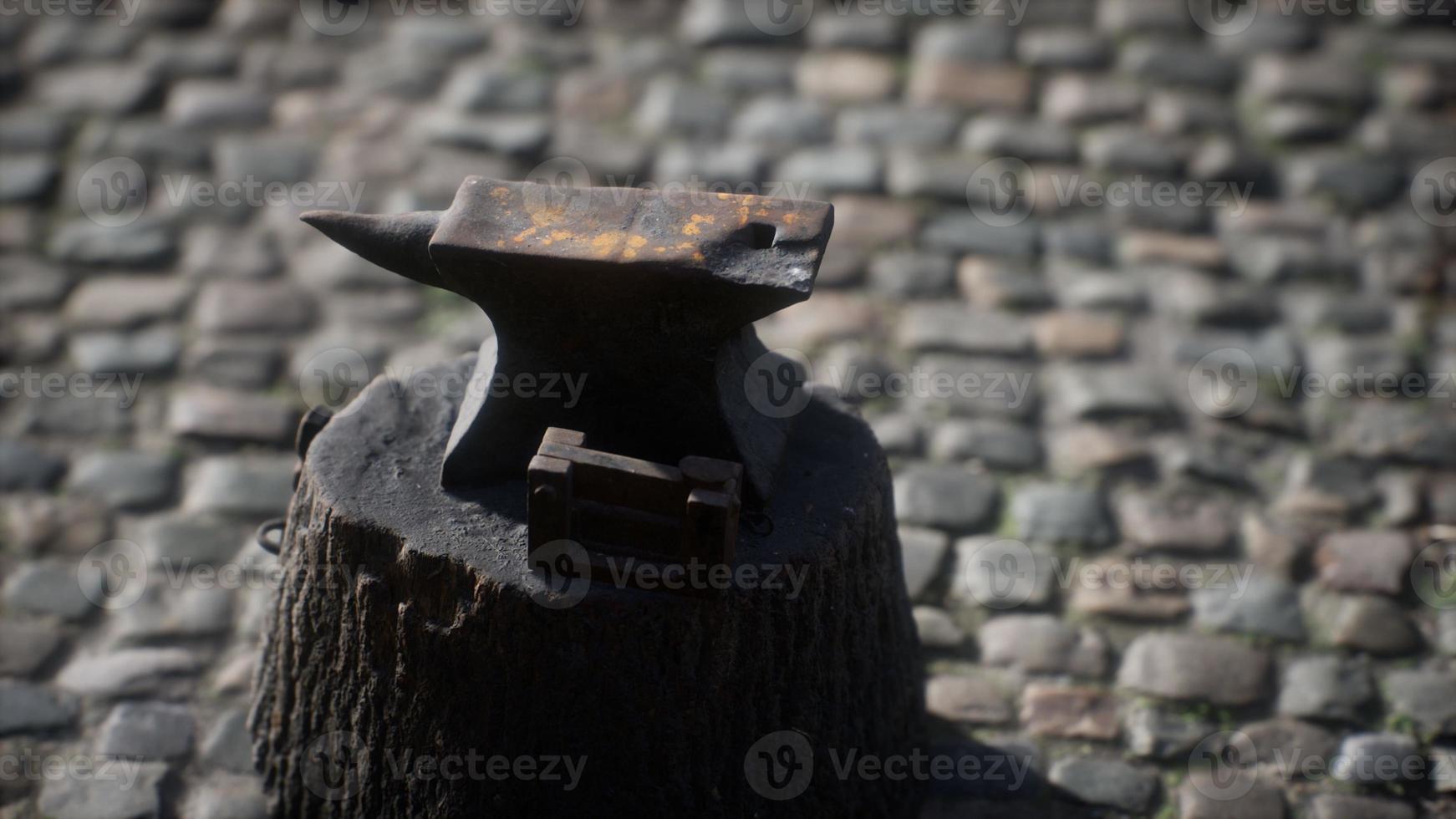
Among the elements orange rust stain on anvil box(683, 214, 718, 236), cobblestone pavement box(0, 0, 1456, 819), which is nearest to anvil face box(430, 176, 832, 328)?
orange rust stain on anvil box(683, 214, 718, 236)

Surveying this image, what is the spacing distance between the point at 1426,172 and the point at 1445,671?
89.3 inches

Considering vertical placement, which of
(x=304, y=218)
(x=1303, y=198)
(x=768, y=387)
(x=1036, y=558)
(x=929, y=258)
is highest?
(x=1303, y=198)

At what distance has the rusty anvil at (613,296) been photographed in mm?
2166

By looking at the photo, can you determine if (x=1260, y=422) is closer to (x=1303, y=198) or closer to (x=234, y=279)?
(x=1303, y=198)

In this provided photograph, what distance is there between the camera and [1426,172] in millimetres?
4758

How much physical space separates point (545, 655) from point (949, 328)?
2.22 metres

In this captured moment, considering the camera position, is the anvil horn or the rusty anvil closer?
the rusty anvil

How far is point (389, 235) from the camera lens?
7.65ft

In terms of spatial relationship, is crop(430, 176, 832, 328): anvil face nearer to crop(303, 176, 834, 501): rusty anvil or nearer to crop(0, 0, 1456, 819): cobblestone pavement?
crop(303, 176, 834, 501): rusty anvil

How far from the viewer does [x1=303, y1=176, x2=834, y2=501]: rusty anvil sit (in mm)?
2166

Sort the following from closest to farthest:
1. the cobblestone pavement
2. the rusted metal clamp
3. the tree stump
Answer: the rusted metal clamp
the tree stump
the cobblestone pavement

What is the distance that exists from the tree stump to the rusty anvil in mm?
137

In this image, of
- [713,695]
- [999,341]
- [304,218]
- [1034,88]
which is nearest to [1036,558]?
[999,341]

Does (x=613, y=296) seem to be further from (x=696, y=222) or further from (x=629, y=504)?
(x=629, y=504)
